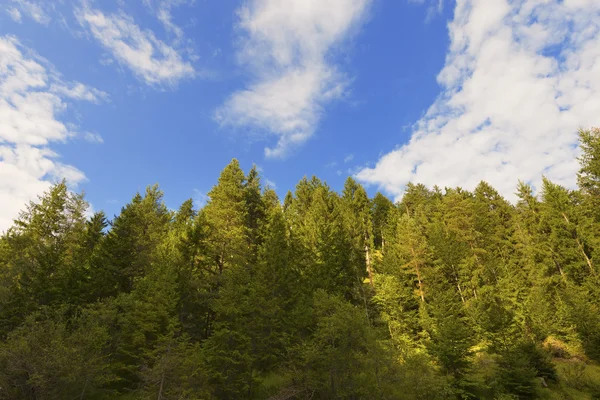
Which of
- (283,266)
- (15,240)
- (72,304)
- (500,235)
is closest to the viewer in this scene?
(72,304)

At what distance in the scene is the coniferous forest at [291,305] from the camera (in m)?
18.7

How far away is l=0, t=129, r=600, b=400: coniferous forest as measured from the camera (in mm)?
18719

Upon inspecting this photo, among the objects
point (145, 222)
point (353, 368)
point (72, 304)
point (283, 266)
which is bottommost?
point (353, 368)

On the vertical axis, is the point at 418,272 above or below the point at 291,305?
above

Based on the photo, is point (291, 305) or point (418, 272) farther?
point (418, 272)

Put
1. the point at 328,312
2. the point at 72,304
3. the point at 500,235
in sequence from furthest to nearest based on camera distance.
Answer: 1. the point at 500,235
2. the point at 72,304
3. the point at 328,312

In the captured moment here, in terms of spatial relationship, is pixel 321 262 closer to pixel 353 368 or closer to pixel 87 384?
pixel 353 368

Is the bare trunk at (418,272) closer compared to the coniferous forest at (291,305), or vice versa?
the coniferous forest at (291,305)

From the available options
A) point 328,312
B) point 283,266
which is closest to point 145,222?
point 283,266

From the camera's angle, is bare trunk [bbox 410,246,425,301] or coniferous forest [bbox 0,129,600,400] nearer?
coniferous forest [bbox 0,129,600,400]

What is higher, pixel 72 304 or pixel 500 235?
pixel 500 235

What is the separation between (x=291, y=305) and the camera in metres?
29.5

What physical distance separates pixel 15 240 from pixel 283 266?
29135 millimetres

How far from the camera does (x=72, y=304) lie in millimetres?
25203
